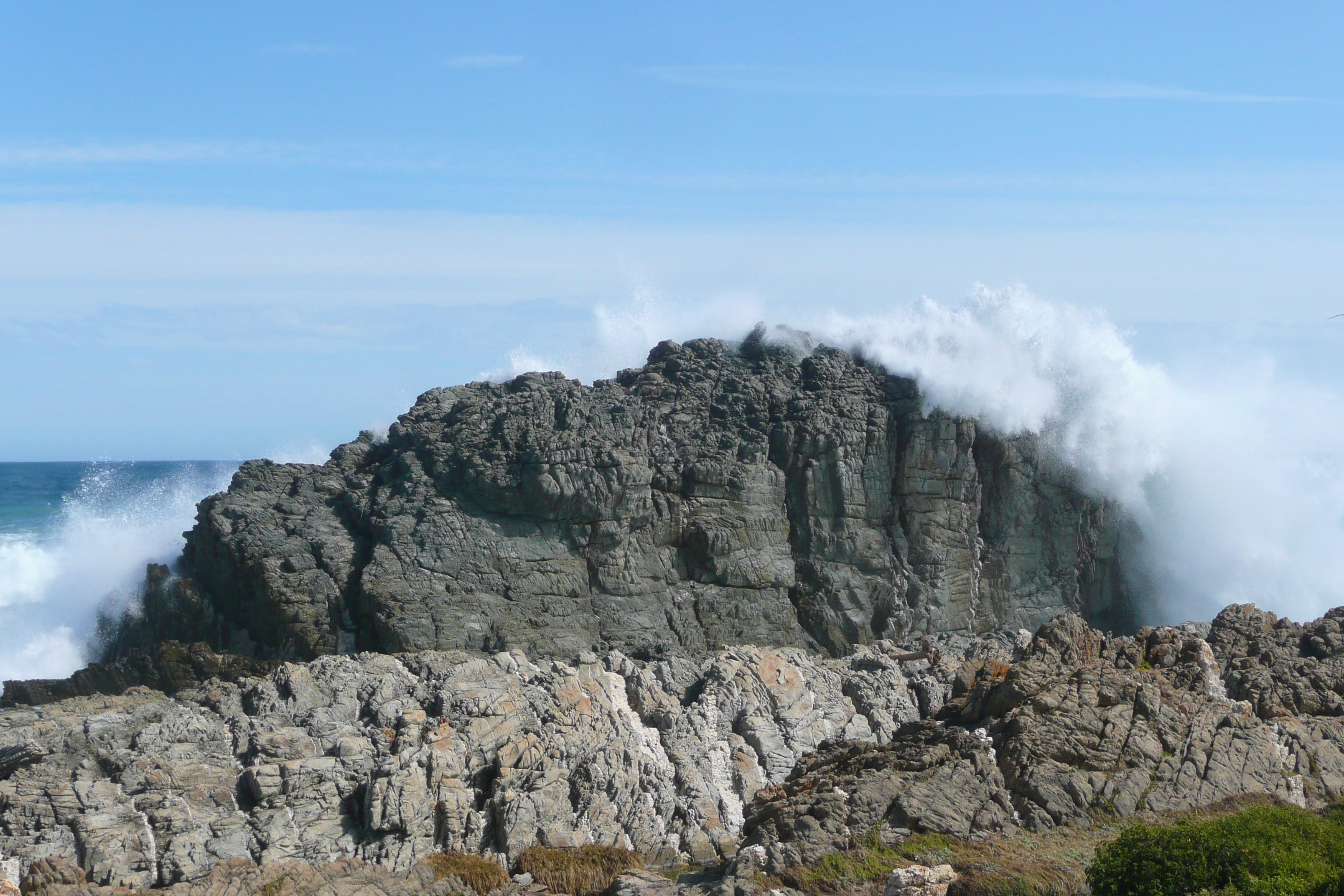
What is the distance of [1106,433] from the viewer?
1410 inches

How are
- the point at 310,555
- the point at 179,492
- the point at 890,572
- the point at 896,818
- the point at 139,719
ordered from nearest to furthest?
the point at 896,818, the point at 139,719, the point at 310,555, the point at 890,572, the point at 179,492

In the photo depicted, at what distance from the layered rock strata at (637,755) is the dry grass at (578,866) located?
0.32 m

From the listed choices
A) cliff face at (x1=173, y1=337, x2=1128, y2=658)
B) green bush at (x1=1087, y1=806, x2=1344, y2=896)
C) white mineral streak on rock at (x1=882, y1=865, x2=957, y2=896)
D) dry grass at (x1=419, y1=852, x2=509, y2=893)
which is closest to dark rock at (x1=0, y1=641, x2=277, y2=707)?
cliff face at (x1=173, y1=337, x2=1128, y2=658)

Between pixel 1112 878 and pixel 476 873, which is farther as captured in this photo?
pixel 476 873

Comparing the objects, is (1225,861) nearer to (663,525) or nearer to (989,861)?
(989,861)

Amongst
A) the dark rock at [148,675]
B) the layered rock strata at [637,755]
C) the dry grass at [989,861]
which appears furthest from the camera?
the dark rock at [148,675]

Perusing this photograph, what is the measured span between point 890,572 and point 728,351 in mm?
7827

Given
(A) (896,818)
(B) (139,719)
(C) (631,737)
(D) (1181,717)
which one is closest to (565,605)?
(C) (631,737)

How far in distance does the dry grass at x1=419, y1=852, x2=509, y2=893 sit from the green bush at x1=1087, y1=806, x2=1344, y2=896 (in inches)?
376

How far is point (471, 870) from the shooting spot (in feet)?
67.9

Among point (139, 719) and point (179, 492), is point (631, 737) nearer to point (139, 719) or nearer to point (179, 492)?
point (139, 719)

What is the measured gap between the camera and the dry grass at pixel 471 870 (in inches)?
807

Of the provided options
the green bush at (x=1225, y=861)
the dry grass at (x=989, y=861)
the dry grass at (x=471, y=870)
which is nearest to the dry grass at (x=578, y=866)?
the dry grass at (x=471, y=870)

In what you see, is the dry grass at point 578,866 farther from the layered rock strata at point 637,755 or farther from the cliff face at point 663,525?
the cliff face at point 663,525
